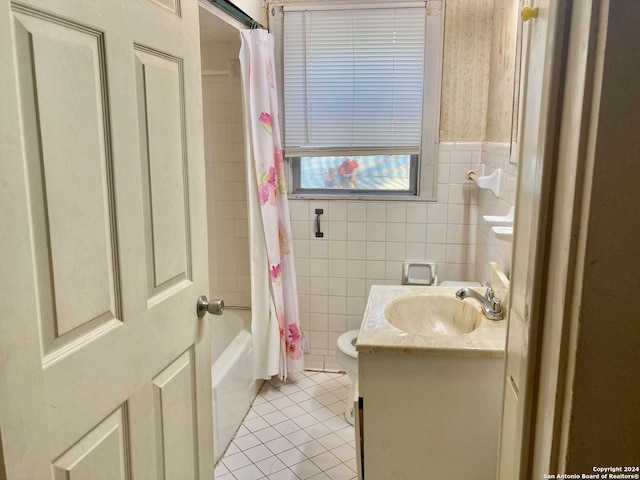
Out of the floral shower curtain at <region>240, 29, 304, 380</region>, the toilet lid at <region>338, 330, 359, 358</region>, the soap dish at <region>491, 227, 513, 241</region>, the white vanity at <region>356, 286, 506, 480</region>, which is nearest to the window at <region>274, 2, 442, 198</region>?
the floral shower curtain at <region>240, 29, 304, 380</region>

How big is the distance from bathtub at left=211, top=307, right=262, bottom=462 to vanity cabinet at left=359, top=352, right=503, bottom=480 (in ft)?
2.80

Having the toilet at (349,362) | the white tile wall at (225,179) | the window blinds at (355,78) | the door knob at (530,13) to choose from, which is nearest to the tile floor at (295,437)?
the toilet at (349,362)

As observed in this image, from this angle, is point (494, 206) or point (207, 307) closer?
point (207, 307)

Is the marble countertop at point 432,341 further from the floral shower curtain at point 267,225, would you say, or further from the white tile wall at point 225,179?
the white tile wall at point 225,179

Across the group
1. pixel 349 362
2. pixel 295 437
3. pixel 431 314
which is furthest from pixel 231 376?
pixel 431 314

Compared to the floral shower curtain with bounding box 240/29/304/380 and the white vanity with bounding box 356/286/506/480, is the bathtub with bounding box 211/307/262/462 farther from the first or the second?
the white vanity with bounding box 356/286/506/480

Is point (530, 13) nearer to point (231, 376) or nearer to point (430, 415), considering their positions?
point (430, 415)

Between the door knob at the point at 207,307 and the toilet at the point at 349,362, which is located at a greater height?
the door knob at the point at 207,307

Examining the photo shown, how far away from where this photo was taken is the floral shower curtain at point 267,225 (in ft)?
8.05

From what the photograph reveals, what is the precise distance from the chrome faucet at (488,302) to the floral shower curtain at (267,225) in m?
1.12

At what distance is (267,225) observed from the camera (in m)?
2.56

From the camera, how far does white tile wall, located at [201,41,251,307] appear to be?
2871 millimetres

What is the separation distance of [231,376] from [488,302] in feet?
4.16

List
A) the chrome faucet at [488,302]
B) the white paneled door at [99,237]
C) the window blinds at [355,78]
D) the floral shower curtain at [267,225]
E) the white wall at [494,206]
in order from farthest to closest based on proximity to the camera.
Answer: the window blinds at [355,78] → the floral shower curtain at [267,225] → the white wall at [494,206] → the chrome faucet at [488,302] → the white paneled door at [99,237]
